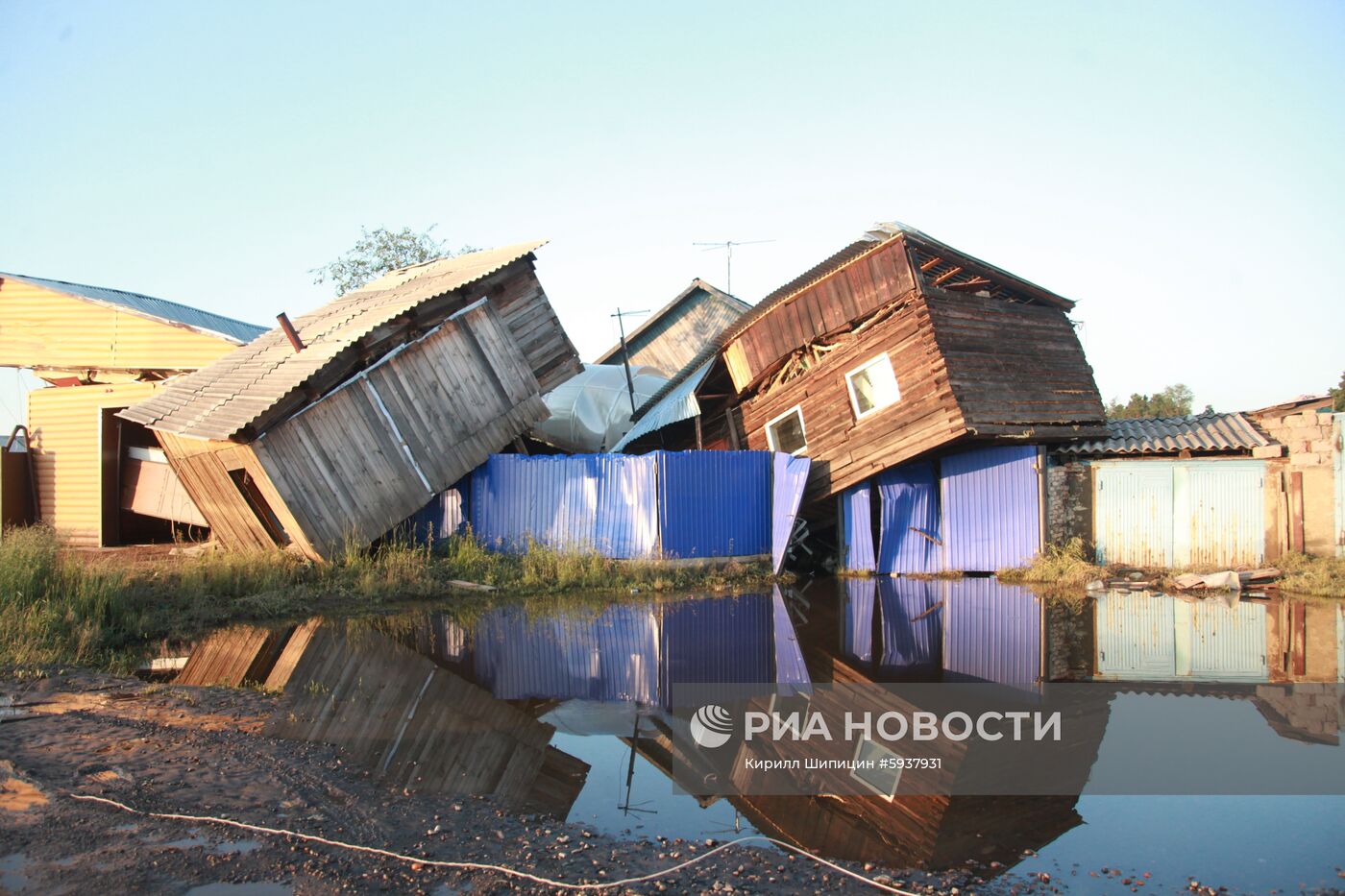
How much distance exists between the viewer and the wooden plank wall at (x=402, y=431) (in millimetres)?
12805

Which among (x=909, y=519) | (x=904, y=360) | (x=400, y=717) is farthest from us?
(x=909, y=519)

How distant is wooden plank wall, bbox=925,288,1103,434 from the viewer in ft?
47.4

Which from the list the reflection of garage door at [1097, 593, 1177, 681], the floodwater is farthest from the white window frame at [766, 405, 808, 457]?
the reflection of garage door at [1097, 593, 1177, 681]

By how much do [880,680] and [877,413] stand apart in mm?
8102

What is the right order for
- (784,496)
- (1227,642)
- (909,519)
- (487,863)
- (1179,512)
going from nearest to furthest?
(487,863), (1227,642), (1179,512), (784,496), (909,519)

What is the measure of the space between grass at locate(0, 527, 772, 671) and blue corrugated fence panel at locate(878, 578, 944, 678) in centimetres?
249

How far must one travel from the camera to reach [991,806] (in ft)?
16.6

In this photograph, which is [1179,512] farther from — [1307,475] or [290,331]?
[290,331]

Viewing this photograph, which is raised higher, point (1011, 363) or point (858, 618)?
point (1011, 363)

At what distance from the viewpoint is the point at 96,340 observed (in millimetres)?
16578

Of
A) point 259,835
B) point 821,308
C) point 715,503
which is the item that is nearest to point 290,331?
point 715,503

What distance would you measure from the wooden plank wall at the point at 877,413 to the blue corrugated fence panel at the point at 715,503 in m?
1.20

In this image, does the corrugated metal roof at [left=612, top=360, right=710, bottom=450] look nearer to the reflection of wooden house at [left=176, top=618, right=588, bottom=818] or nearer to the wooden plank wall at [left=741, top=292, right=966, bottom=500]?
the wooden plank wall at [left=741, top=292, right=966, bottom=500]

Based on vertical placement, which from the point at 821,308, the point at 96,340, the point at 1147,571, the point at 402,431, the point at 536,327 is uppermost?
the point at 821,308
